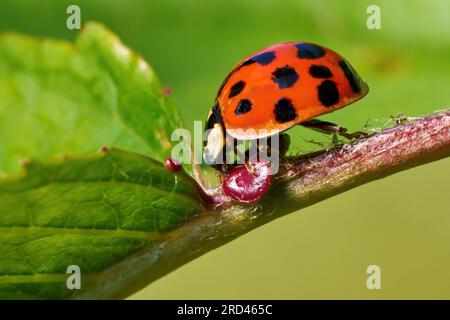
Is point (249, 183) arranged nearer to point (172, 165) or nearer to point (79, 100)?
point (172, 165)

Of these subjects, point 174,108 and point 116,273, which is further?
point 174,108

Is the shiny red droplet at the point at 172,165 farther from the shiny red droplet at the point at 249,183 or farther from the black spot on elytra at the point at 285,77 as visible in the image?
the black spot on elytra at the point at 285,77

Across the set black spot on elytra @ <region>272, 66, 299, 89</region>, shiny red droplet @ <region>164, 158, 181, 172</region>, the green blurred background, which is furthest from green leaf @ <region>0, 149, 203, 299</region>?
black spot on elytra @ <region>272, 66, 299, 89</region>

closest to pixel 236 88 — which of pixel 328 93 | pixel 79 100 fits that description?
pixel 328 93

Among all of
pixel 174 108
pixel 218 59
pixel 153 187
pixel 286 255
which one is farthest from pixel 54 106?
pixel 286 255

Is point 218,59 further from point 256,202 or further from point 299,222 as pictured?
point 299,222

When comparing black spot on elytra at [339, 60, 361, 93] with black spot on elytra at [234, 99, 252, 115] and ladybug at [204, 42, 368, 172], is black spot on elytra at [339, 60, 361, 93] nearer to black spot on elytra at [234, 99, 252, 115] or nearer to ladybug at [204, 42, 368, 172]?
ladybug at [204, 42, 368, 172]
